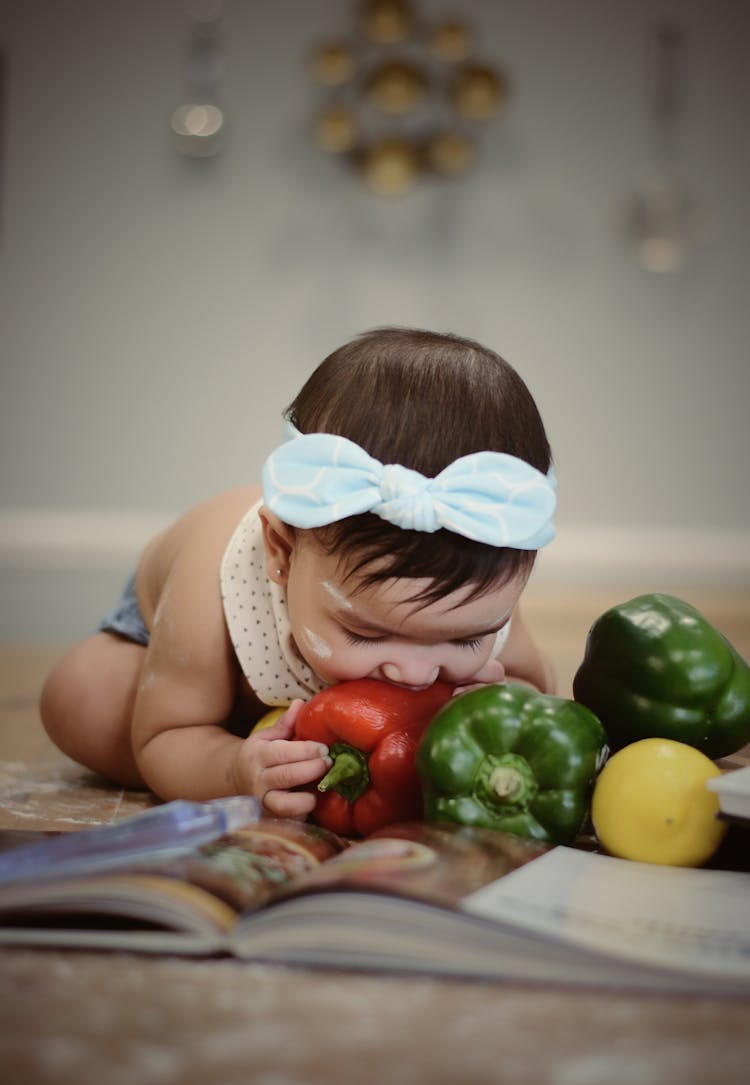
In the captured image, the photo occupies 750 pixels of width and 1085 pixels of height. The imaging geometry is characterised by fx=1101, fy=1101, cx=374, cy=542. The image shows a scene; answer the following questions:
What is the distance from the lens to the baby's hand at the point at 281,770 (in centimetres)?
100

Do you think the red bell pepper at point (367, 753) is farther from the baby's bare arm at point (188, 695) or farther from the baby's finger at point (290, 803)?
the baby's bare arm at point (188, 695)

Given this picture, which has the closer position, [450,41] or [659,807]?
[659,807]

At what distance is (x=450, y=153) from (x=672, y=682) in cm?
356

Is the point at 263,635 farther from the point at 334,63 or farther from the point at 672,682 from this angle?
the point at 334,63

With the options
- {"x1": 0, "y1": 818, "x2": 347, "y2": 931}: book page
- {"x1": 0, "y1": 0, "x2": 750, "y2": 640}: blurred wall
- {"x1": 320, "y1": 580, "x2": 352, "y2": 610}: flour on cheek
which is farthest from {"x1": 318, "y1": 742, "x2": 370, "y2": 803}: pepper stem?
{"x1": 0, "y1": 0, "x2": 750, "y2": 640}: blurred wall

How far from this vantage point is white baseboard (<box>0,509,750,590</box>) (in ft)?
14.2

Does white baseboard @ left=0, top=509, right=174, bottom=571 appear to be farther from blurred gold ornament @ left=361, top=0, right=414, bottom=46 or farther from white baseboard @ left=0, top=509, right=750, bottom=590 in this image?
blurred gold ornament @ left=361, top=0, right=414, bottom=46

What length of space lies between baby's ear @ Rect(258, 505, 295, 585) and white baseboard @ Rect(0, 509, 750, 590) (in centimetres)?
326

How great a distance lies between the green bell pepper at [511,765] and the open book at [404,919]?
153mm

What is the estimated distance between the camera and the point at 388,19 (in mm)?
3943

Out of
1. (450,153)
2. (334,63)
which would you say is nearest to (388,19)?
(334,63)

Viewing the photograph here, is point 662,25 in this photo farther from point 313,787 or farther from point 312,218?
point 313,787

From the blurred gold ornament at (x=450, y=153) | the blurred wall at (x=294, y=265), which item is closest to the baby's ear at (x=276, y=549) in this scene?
the blurred wall at (x=294, y=265)

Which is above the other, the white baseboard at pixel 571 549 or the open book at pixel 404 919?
the open book at pixel 404 919
